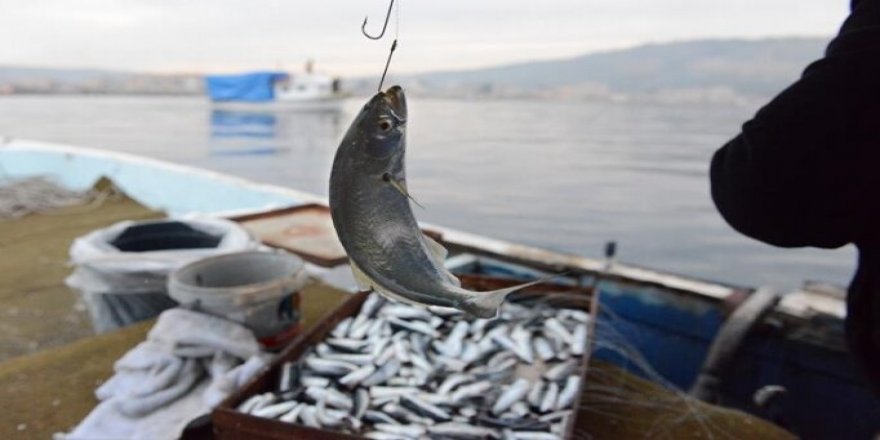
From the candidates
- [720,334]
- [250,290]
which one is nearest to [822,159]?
[720,334]

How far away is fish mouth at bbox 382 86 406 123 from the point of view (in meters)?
1.17

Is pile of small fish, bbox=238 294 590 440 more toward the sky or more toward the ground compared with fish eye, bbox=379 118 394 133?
more toward the ground

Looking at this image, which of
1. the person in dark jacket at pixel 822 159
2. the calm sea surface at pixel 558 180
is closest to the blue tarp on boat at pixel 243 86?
the calm sea surface at pixel 558 180

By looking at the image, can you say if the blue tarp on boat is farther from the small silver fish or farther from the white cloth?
the small silver fish

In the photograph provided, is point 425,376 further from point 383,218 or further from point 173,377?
point 383,218

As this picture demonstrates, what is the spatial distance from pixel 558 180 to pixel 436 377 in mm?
17790

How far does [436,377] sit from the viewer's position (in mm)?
3129

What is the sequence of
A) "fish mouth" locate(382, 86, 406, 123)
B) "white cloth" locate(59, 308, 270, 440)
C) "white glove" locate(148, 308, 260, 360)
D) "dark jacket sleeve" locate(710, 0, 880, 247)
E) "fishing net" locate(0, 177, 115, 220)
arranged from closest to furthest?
"fish mouth" locate(382, 86, 406, 123), "dark jacket sleeve" locate(710, 0, 880, 247), "white cloth" locate(59, 308, 270, 440), "white glove" locate(148, 308, 260, 360), "fishing net" locate(0, 177, 115, 220)

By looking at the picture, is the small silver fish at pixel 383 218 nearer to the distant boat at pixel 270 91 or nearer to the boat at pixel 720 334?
the boat at pixel 720 334

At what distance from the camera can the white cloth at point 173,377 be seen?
286 centimetres

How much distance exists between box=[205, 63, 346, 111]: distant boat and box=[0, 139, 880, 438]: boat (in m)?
46.1

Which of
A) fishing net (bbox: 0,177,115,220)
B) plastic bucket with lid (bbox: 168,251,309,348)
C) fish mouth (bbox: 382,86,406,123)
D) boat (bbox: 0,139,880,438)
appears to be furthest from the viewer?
fishing net (bbox: 0,177,115,220)

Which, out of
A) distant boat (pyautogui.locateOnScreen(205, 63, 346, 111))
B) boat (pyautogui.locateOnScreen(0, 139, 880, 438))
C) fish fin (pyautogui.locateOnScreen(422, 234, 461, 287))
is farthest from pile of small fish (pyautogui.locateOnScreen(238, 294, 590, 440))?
distant boat (pyautogui.locateOnScreen(205, 63, 346, 111))

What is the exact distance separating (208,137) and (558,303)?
Answer: 32.5 metres
